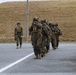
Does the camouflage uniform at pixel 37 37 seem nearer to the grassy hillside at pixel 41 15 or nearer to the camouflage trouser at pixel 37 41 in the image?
the camouflage trouser at pixel 37 41

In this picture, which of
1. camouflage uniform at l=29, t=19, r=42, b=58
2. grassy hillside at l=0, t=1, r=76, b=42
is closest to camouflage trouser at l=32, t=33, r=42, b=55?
camouflage uniform at l=29, t=19, r=42, b=58

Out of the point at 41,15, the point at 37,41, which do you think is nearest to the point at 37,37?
the point at 37,41

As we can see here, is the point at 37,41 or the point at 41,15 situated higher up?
the point at 41,15

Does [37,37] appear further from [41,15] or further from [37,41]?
[41,15]

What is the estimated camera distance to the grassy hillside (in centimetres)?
6185

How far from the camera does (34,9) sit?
244 feet

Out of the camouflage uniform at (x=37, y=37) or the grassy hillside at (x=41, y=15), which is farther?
the grassy hillside at (x=41, y=15)

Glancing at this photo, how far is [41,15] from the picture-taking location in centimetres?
6956

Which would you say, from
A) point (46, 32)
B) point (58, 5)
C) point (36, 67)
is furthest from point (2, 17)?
point (36, 67)

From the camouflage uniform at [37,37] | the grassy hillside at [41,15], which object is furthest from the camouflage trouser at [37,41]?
the grassy hillside at [41,15]

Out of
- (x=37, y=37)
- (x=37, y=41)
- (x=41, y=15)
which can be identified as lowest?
(x=37, y=41)

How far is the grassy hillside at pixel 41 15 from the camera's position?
61847 mm

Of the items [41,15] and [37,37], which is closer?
[37,37]

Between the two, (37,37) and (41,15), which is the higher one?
(41,15)
